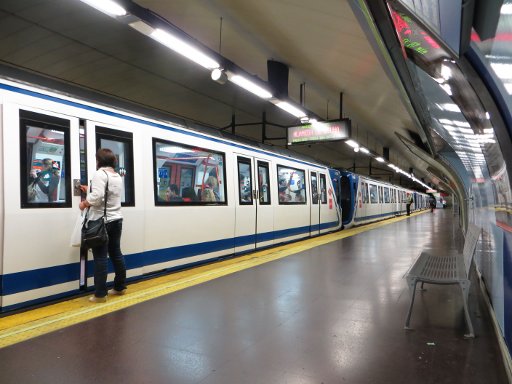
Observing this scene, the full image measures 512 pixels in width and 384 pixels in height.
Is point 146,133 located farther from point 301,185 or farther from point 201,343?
point 301,185

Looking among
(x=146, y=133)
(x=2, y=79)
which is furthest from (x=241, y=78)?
(x=2, y=79)

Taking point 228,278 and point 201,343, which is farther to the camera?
point 228,278

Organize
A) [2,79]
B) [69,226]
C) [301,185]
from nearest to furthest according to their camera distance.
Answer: [2,79] → [69,226] → [301,185]

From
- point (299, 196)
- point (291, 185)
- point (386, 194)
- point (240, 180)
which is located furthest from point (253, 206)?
point (386, 194)

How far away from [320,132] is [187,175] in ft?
16.4

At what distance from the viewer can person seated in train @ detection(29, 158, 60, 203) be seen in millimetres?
3645

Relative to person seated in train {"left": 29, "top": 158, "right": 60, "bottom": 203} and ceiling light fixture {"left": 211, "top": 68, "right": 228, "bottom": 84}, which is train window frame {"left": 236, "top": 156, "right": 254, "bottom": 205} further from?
person seated in train {"left": 29, "top": 158, "right": 60, "bottom": 203}

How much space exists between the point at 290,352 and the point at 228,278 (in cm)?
249

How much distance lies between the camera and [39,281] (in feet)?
12.1

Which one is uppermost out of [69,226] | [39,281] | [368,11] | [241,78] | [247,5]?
[247,5]

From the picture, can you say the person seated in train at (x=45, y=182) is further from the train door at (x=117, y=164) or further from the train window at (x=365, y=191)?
the train window at (x=365, y=191)

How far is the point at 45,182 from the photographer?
12.3 feet

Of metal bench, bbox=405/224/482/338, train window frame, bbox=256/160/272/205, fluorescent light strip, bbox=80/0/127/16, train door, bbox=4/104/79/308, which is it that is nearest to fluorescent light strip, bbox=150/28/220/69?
fluorescent light strip, bbox=80/0/127/16

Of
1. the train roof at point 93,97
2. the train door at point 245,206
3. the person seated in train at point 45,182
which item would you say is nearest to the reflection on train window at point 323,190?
the train door at point 245,206
